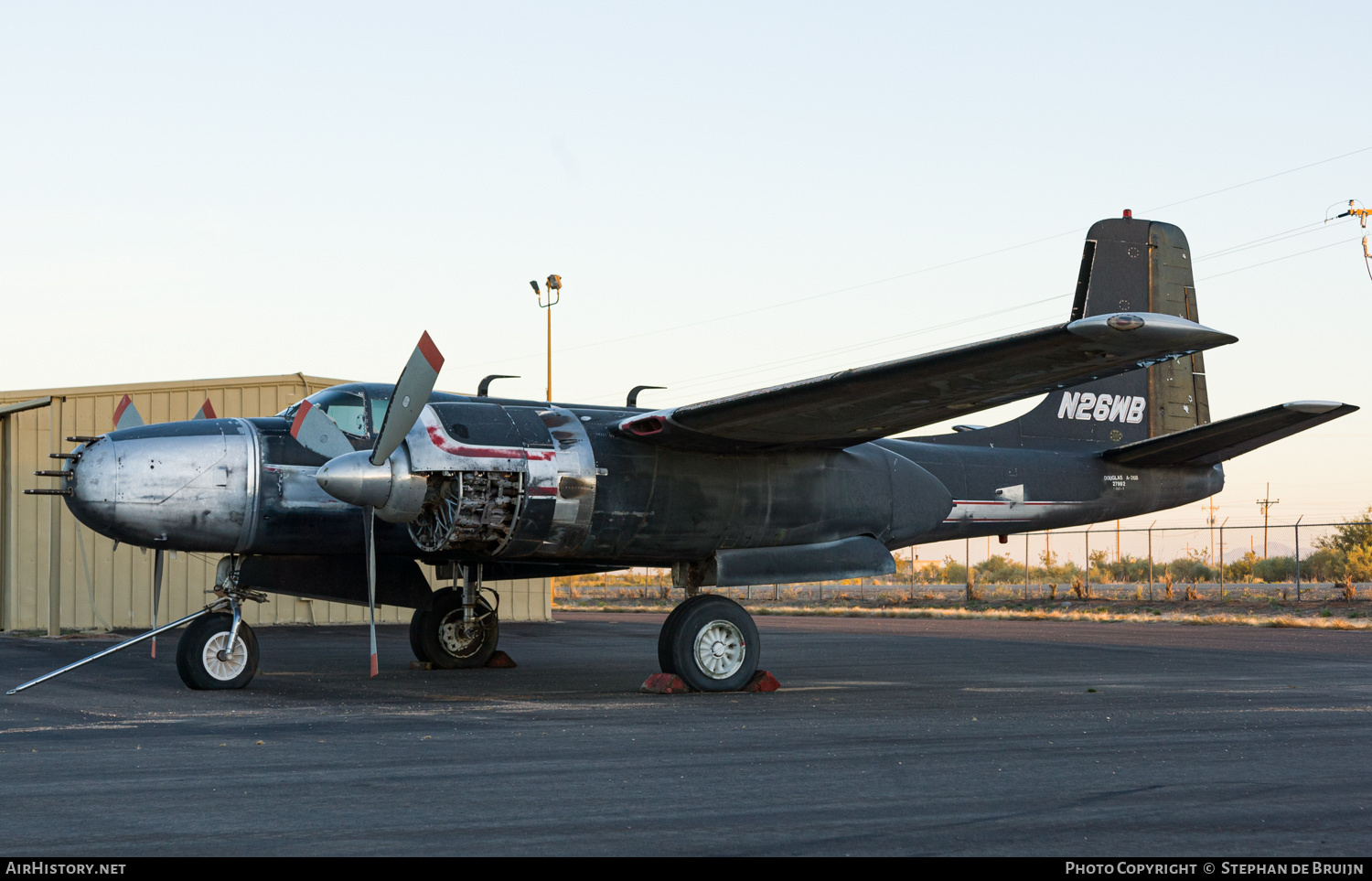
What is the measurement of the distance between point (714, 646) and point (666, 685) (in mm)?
717

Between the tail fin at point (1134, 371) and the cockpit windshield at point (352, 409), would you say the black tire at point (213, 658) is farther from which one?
the tail fin at point (1134, 371)

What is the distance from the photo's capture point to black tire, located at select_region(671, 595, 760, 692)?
13.8m

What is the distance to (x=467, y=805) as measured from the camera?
6.43 metres

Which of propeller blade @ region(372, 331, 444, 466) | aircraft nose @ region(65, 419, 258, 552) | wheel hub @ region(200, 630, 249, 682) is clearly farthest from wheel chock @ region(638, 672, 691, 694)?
aircraft nose @ region(65, 419, 258, 552)

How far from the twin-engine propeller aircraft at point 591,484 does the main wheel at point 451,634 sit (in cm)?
55

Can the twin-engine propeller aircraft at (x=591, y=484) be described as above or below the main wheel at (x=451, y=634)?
above

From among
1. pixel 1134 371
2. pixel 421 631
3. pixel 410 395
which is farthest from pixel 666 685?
pixel 1134 371

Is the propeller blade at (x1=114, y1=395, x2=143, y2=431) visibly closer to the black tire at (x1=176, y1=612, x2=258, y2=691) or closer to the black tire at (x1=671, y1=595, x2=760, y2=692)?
the black tire at (x1=176, y1=612, x2=258, y2=691)

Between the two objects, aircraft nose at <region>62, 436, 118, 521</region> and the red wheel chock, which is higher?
aircraft nose at <region>62, 436, 118, 521</region>

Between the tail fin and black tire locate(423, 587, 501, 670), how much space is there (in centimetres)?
826

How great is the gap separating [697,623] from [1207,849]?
348 inches

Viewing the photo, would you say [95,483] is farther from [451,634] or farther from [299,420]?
[451,634]

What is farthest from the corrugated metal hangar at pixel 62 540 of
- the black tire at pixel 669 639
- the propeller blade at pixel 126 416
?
the black tire at pixel 669 639

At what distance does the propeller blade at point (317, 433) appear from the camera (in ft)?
45.0
